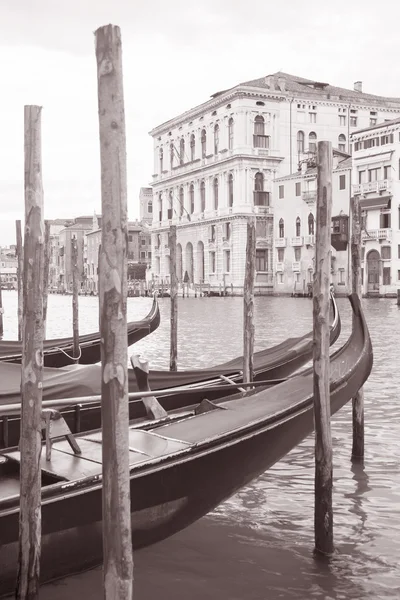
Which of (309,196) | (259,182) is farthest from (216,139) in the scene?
(309,196)

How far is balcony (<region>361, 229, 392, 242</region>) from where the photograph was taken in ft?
102

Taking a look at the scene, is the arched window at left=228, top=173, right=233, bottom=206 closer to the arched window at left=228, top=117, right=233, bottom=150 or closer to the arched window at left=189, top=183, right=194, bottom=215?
the arched window at left=228, top=117, right=233, bottom=150

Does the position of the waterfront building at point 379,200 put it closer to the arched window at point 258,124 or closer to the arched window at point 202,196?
the arched window at point 258,124

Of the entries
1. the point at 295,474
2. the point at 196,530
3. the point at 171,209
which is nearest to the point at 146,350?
the point at 295,474

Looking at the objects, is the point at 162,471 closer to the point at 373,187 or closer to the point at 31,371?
the point at 31,371

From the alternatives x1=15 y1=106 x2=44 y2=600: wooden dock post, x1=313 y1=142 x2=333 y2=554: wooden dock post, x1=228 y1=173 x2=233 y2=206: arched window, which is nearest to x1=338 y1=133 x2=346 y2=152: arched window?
x1=228 y1=173 x2=233 y2=206: arched window

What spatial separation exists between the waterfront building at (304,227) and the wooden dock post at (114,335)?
2906 centimetres

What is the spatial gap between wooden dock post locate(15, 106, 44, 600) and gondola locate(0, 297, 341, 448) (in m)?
1.37

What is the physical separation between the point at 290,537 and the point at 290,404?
2.06ft

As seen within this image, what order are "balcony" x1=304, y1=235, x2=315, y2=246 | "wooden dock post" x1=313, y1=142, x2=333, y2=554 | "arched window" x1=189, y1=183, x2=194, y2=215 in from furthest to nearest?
"arched window" x1=189, y1=183, x2=194, y2=215, "balcony" x1=304, y1=235, x2=315, y2=246, "wooden dock post" x1=313, y1=142, x2=333, y2=554

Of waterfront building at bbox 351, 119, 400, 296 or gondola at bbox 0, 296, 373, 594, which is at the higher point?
waterfront building at bbox 351, 119, 400, 296

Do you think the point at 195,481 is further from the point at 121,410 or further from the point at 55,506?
the point at 121,410

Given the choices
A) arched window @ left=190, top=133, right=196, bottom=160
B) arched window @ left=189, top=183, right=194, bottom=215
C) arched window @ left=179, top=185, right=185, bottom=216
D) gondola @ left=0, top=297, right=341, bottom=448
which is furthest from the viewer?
arched window @ left=179, top=185, right=185, bottom=216

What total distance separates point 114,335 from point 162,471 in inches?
41.4
